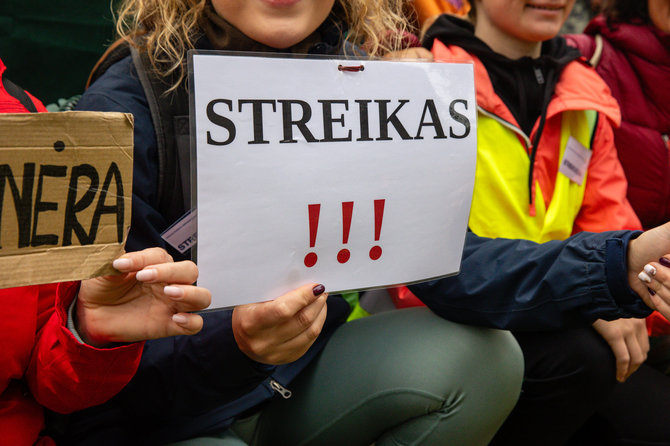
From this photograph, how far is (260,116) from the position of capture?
2.73ft

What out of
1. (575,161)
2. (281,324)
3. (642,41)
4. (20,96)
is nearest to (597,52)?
(642,41)

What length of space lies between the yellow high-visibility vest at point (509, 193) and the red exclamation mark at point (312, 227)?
59 cm

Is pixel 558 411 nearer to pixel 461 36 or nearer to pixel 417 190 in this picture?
pixel 417 190

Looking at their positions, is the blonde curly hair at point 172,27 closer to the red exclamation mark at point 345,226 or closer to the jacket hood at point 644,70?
the red exclamation mark at point 345,226

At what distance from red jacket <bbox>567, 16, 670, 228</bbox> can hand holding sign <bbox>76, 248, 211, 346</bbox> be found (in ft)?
4.64

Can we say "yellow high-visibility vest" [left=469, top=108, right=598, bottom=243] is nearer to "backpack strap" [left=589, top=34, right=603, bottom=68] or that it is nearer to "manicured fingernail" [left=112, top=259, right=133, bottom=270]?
"backpack strap" [left=589, top=34, right=603, bottom=68]

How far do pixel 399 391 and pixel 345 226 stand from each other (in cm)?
34

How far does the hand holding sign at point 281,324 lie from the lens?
857 millimetres

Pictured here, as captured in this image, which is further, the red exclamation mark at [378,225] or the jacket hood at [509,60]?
the jacket hood at [509,60]

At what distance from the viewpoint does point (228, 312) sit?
1021 millimetres

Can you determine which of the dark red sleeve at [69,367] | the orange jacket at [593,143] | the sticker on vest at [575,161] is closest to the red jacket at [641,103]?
the orange jacket at [593,143]

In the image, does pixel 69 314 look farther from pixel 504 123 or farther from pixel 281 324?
pixel 504 123

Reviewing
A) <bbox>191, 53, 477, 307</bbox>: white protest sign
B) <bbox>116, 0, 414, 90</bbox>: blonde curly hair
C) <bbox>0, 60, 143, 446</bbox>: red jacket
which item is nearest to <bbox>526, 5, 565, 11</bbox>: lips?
<bbox>116, 0, 414, 90</bbox>: blonde curly hair

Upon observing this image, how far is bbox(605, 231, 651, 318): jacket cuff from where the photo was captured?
0.98m
